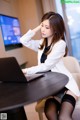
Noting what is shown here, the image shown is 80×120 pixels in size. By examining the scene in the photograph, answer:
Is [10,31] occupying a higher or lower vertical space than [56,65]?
higher

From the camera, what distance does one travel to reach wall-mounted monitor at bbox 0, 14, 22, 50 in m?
3.57

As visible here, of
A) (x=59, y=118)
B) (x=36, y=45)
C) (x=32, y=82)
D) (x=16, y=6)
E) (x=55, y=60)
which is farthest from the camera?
(x=16, y=6)

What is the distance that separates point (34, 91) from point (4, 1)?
3145mm

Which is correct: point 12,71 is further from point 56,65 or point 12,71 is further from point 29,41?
point 29,41

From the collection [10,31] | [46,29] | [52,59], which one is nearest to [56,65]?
[52,59]

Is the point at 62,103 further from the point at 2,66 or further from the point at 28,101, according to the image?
the point at 28,101

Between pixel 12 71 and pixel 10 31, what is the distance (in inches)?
107

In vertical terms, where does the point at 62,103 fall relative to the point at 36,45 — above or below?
below

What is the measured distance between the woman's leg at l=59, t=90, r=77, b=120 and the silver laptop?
26 centimetres

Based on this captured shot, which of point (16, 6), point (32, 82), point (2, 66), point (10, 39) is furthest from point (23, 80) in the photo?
point (16, 6)

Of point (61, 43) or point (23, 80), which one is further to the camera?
point (61, 43)

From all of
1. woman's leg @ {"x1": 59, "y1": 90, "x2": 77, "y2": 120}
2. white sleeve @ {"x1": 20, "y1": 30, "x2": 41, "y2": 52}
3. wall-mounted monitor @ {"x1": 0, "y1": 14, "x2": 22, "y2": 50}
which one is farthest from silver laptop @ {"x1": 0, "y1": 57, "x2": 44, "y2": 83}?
wall-mounted monitor @ {"x1": 0, "y1": 14, "x2": 22, "y2": 50}

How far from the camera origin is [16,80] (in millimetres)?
Result: 1264

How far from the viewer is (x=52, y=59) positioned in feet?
4.95
